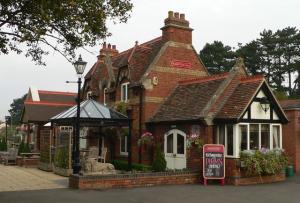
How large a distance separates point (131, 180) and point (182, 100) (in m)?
7.48

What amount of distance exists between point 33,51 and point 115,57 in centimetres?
1707

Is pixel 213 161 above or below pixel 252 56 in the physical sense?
below

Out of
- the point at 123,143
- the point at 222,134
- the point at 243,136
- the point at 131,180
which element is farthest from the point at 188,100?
the point at 131,180

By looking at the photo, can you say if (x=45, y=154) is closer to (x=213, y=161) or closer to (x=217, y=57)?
(x=213, y=161)

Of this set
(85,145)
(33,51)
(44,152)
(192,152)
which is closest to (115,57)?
(85,145)

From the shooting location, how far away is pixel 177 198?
47.2 feet

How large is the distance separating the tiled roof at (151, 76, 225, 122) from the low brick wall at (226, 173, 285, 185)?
10.6ft

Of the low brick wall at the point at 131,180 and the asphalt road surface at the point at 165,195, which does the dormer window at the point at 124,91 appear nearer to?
the low brick wall at the point at 131,180

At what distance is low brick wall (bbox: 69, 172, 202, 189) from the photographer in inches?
637

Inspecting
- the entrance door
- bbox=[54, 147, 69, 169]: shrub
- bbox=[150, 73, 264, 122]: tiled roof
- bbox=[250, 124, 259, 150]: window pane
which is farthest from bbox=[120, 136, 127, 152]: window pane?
bbox=[250, 124, 259, 150]: window pane

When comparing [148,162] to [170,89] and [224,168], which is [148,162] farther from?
[224,168]

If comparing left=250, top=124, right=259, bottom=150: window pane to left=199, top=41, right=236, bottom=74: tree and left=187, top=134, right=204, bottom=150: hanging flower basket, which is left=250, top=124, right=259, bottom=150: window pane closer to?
left=187, top=134, right=204, bottom=150: hanging flower basket

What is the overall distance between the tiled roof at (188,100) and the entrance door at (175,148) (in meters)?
0.87

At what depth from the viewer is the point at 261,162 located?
19016 mm
